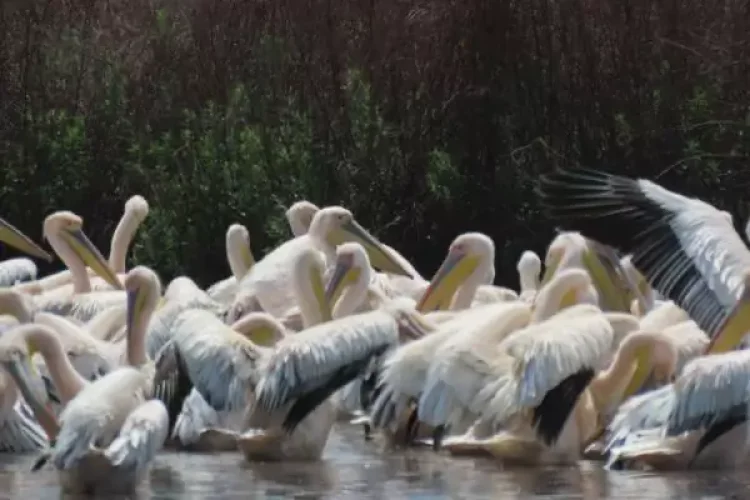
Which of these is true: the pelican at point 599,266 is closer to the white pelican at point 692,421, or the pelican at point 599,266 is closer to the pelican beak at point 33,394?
the white pelican at point 692,421

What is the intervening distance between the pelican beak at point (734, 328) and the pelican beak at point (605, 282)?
8.23 ft

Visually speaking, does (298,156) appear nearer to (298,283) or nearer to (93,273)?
(93,273)

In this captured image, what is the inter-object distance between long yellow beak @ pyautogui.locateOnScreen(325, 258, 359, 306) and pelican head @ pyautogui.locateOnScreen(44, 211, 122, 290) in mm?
2370

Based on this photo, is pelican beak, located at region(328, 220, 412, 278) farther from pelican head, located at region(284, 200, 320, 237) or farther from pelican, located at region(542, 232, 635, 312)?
pelican, located at region(542, 232, 635, 312)

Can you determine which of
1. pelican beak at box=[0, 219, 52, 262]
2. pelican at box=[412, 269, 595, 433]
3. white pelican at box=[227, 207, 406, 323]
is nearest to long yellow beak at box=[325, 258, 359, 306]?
white pelican at box=[227, 207, 406, 323]

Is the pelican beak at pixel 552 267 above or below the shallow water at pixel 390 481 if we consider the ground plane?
above

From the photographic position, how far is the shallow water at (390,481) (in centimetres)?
793

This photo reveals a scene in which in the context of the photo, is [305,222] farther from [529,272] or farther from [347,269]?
[347,269]

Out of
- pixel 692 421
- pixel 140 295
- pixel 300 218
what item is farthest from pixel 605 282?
pixel 692 421

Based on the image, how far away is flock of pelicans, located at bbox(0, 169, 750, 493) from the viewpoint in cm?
823

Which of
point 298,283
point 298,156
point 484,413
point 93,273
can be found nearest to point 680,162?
point 298,156

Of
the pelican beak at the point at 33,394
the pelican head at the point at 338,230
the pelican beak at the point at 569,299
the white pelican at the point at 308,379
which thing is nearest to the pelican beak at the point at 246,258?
the pelican head at the point at 338,230

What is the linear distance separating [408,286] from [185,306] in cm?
207

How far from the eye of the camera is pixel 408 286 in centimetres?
1224
